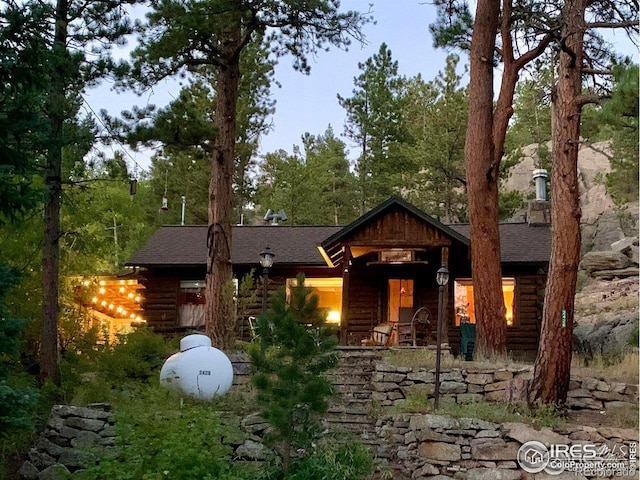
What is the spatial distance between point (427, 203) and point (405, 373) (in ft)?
58.2

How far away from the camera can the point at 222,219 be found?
42.3ft

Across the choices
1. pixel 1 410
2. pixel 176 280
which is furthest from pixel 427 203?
pixel 1 410

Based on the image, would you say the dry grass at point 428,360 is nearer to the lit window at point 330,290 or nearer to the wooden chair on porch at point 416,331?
the wooden chair on porch at point 416,331

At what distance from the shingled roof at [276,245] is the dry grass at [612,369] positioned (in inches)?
141

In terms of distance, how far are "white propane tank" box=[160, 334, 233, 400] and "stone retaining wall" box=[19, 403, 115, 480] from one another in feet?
3.18

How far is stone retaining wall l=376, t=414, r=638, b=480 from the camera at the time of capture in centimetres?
842

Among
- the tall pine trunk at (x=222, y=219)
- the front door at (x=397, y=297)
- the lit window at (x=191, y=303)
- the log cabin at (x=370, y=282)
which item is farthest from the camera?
the lit window at (x=191, y=303)

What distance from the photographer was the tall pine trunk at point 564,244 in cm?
987

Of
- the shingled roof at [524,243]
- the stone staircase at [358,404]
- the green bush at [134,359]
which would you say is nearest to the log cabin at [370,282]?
the shingled roof at [524,243]

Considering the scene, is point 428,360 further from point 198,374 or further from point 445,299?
point 198,374

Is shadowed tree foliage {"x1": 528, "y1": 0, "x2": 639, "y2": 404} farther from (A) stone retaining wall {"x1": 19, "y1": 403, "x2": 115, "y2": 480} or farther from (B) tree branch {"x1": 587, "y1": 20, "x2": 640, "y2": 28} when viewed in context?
(A) stone retaining wall {"x1": 19, "y1": 403, "x2": 115, "y2": 480}

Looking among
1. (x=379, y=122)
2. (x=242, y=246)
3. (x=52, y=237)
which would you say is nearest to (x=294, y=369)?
(x=52, y=237)

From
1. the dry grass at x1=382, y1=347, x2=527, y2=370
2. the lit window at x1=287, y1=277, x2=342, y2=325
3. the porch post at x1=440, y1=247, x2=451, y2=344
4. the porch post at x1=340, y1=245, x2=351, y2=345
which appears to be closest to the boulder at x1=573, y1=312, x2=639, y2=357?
the porch post at x1=440, y1=247, x2=451, y2=344

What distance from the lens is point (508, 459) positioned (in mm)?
8461
